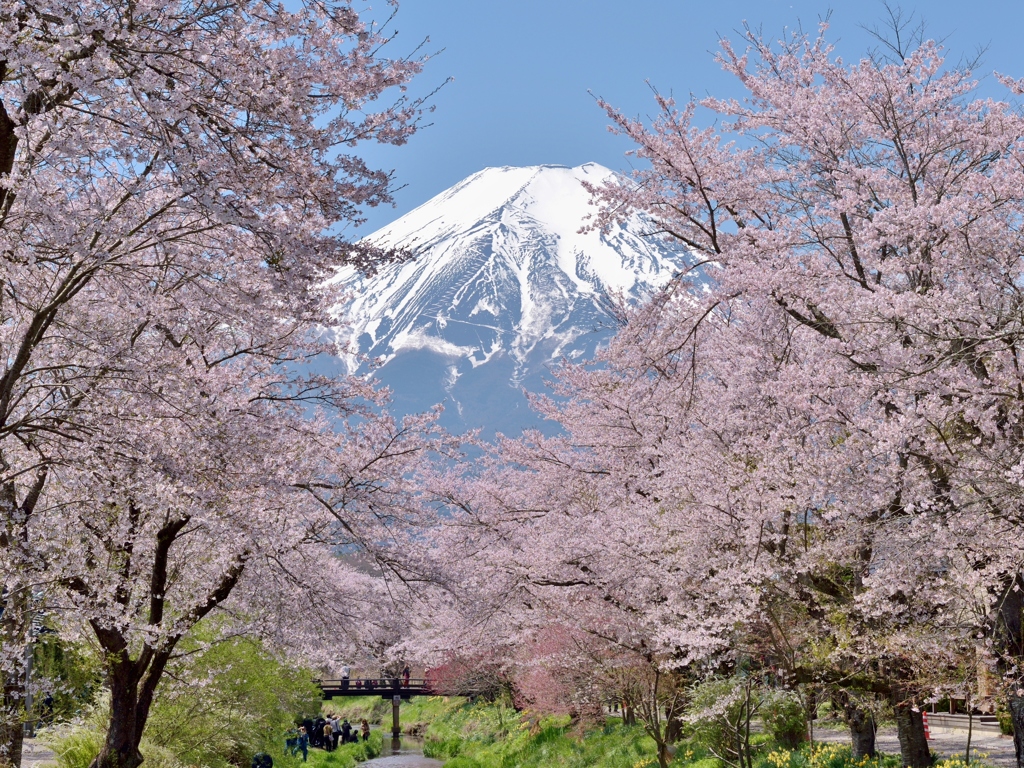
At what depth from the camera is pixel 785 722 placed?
1415 centimetres

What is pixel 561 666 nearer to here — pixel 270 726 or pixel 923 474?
pixel 270 726

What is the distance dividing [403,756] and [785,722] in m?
20.2

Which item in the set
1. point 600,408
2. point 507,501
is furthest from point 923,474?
point 507,501

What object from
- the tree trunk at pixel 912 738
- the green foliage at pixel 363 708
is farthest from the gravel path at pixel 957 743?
the green foliage at pixel 363 708

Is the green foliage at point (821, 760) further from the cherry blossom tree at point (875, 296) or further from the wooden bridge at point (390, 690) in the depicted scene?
the wooden bridge at point (390, 690)

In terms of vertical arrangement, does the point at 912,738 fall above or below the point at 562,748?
above

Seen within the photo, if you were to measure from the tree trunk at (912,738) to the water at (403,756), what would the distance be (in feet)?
62.1

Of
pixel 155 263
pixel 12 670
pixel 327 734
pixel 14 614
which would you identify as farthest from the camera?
pixel 327 734

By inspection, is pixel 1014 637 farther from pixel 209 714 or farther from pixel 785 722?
pixel 209 714

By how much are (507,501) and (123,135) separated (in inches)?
540

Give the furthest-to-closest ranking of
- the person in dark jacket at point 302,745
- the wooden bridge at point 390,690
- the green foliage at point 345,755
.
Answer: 1. the wooden bridge at point 390,690
2. the person in dark jacket at point 302,745
3. the green foliage at point 345,755

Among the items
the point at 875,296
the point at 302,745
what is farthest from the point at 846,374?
the point at 302,745

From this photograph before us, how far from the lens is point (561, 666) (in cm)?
1619

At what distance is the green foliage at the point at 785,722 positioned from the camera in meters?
13.4
